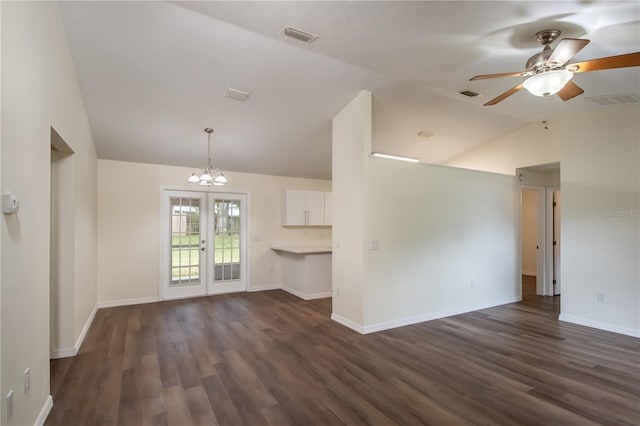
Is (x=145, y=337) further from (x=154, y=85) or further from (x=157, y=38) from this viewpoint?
(x=157, y=38)

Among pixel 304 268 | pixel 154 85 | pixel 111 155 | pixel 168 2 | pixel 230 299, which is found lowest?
pixel 230 299

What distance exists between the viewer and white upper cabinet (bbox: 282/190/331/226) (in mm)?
6867

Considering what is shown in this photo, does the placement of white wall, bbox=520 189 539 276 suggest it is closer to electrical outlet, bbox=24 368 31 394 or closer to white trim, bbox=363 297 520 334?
white trim, bbox=363 297 520 334

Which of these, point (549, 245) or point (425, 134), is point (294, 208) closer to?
point (425, 134)

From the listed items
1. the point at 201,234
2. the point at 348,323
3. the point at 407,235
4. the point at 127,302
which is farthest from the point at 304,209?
the point at 127,302

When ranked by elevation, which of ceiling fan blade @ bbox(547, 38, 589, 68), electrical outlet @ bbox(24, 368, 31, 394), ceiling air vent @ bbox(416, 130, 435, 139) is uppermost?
ceiling air vent @ bbox(416, 130, 435, 139)

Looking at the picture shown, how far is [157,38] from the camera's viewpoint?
298 centimetres

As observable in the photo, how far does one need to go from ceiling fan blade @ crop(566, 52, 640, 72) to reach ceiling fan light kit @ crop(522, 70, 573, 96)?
3.2 inches

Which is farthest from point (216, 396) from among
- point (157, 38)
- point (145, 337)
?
point (157, 38)

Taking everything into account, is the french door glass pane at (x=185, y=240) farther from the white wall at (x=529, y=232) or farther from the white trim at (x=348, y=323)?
the white wall at (x=529, y=232)

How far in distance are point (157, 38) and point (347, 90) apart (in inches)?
85.0

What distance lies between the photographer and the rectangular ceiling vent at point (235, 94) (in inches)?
150

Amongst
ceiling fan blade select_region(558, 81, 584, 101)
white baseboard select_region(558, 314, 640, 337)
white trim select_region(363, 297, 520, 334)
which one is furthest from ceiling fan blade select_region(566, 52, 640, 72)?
white baseboard select_region(558, 314, 640, 337)

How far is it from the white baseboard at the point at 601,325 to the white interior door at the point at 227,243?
551 centimetres
